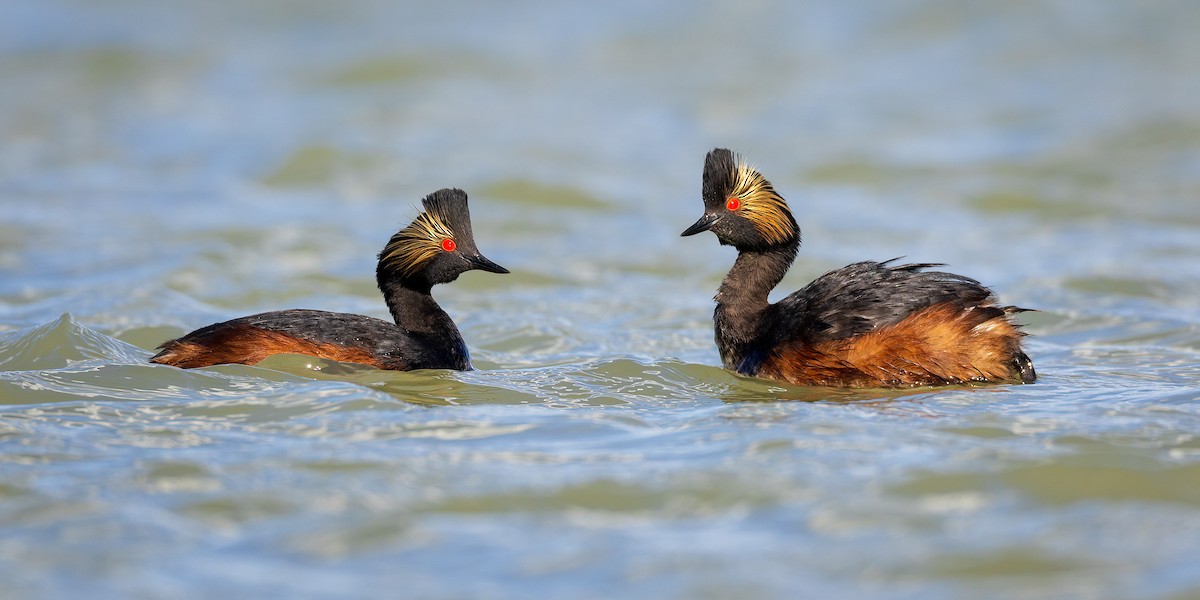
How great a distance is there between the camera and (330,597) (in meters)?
4.88

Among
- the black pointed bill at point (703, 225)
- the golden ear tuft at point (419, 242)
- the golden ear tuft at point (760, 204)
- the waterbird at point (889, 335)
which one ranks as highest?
the golden ear tuft at point (760, 204)

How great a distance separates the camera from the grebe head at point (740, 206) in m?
8.62

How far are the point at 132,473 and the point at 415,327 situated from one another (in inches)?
111

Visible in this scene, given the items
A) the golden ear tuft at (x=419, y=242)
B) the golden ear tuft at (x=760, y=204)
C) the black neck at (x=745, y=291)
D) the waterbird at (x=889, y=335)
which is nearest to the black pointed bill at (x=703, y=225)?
the golden ear tuft at (x=760, y=204)

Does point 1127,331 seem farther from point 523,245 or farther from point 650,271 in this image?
point 523,245

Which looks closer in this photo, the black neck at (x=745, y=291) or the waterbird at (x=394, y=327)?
the waterbird at (x=394, y=327)

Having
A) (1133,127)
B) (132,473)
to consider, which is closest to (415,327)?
(132,473)

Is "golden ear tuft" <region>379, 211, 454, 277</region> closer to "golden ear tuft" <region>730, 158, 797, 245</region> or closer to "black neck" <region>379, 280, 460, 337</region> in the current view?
"black neck" <region>379, 280, 460, 337</region>

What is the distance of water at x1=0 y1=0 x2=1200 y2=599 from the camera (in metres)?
5.31

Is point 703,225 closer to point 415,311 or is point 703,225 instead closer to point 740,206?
point 740,206

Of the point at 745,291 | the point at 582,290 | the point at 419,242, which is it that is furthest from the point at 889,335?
the point at 582,290

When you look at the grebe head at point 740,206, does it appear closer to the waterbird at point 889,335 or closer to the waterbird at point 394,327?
the waterbird at point 889,335

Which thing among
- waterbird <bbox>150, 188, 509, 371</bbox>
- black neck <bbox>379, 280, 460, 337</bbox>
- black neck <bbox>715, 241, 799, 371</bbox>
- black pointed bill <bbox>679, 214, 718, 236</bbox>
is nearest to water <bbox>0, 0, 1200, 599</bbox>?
waterbird <bbox>150, 188, 509, 371</bbox>

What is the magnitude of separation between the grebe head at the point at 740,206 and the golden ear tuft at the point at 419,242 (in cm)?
152
